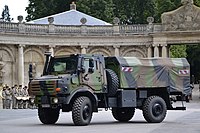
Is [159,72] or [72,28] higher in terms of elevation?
[72,28]

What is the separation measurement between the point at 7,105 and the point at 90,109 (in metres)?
16.8

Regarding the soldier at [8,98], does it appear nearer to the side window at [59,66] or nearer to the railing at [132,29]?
the railing at [132,29]

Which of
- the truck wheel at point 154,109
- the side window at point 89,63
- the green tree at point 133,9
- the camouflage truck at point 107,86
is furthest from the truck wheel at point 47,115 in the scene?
the green tree at point 133,9

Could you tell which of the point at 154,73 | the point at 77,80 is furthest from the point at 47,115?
the point at 154,73

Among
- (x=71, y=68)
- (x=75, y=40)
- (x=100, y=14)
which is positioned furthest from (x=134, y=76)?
(x=100, y=14)

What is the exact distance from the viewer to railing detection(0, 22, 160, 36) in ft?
148

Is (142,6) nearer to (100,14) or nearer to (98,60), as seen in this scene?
(100,14)

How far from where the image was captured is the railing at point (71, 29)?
148 ft

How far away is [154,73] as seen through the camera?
23.3 meters

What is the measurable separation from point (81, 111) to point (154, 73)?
4393 millimetres

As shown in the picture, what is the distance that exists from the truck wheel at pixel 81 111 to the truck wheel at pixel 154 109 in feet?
9.51

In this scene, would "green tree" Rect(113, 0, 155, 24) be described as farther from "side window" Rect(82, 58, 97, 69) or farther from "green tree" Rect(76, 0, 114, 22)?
"side window" Rect(82, 58, 97, 69)

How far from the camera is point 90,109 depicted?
21.2 m

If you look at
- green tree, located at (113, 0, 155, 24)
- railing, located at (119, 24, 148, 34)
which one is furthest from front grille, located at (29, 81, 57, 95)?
green tree, located at (113, 0, 155, 24)
